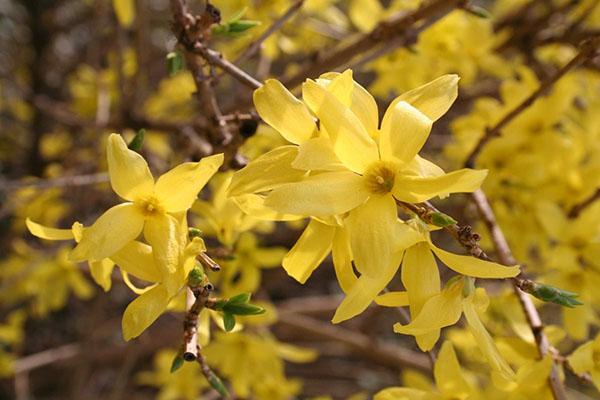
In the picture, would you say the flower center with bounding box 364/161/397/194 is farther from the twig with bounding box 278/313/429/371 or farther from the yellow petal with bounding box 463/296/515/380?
the twig with bounding box 278/313/429/371

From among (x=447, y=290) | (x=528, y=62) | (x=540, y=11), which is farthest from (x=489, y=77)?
(x=447, y=290)

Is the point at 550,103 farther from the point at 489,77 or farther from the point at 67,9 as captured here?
the point at 67,9

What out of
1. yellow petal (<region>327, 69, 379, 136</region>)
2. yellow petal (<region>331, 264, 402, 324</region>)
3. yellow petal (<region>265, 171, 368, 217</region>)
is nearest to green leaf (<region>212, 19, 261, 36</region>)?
yellow petal (<region>327, 69, 379, 136</region>)

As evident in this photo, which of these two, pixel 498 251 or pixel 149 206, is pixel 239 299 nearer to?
pixel 149 206

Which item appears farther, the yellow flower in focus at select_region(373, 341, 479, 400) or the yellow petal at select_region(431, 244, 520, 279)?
the yellow flower in focus at select_region(373, 341, 479, 400)

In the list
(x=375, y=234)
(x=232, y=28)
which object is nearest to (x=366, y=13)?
(x=232, y=28)
